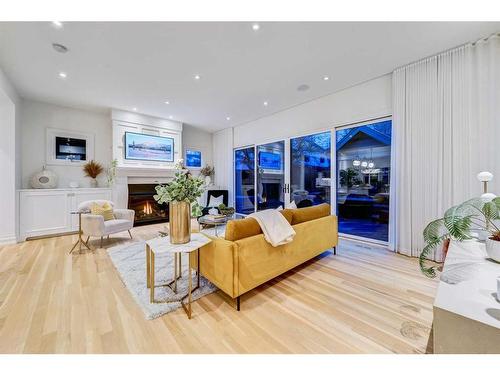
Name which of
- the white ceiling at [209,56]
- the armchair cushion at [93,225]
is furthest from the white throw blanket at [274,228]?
the armchair cushion at [93,225]

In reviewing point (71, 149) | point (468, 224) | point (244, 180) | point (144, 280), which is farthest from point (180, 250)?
point (71, 149)

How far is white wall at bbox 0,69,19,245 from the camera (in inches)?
147

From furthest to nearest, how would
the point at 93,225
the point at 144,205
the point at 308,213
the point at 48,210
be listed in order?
the point at 144,205
the point at 48,210
the point at 93,225
the point at 308,213

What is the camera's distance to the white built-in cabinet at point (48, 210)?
4.04 meters

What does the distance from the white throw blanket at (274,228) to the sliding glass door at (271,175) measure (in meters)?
3.02

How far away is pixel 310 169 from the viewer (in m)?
4.74

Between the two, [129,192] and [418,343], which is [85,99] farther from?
[418,343]

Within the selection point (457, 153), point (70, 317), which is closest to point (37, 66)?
point (70, 317)

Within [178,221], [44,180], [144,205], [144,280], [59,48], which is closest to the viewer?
[178,221]

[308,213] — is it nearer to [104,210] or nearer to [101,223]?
[101,223]

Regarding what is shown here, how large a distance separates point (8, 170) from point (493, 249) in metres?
6.49

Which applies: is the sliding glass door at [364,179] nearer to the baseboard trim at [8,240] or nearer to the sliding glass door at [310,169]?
the sliding glass door at [310,169]
